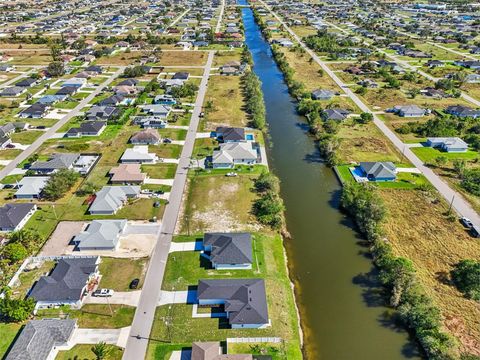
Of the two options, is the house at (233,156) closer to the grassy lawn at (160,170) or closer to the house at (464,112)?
the grassy lawn at (160,170)

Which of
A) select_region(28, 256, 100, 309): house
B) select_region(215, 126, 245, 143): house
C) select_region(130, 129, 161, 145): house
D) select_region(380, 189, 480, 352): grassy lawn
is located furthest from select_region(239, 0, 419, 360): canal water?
A: select_region(28, 256, 100, 309): house

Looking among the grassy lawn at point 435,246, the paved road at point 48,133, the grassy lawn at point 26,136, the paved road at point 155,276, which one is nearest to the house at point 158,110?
the paved road at point 48,133

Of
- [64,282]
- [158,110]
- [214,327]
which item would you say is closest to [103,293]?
[64,282]

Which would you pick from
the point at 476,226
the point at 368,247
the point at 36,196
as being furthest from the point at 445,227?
the point at 36,196

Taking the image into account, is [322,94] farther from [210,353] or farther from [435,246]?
[210,353]

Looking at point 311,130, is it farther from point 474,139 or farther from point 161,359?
point 161,359

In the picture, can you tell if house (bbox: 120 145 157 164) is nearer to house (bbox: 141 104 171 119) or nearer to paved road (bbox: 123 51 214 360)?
paved road (bbox: 123 51 214 360)
